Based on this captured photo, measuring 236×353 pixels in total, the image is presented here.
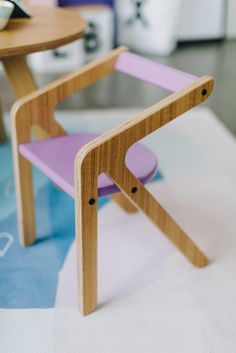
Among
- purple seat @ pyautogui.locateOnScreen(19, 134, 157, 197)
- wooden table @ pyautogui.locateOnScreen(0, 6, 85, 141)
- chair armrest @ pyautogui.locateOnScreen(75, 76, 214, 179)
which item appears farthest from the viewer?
wooden table @ pyautogui.locateOnScreen(0, 6, 85, 141)

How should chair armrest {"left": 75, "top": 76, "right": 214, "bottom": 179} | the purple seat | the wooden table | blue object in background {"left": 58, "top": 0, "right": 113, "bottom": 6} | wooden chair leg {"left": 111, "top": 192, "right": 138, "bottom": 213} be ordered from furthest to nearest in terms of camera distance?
1. blue object in background {"left": 58, "top": 0, "right": 113, "bottom": 6}
2. wooden chair leg {"left": 111, "top": 192, "right": 138, "bottom": 213}
3. the wooden table
4. the purple seat
5. chair armrest {"left": 75, "top": 76, "right": 214, "bottom": 179}

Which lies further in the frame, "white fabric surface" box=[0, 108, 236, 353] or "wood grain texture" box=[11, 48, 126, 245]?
"wood grain texture" box=[11, 48, 126, 245]

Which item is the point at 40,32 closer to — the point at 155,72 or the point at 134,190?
the point at 155,72

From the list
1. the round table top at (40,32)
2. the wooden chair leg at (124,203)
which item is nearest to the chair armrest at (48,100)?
the round table top at (40,32)

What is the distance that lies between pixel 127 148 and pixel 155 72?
0.32m

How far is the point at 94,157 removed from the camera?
1002 mm

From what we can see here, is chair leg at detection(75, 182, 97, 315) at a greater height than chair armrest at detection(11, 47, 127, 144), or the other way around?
chair armrest at detection(11, 47, 127, 144)

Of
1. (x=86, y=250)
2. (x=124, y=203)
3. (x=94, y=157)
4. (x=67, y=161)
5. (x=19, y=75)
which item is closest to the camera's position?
(x=94, y=157)

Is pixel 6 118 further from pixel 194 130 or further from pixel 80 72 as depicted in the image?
pixel 80 72

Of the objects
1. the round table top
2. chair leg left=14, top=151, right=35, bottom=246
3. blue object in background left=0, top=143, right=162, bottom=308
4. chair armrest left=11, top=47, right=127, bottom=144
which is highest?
the round table top

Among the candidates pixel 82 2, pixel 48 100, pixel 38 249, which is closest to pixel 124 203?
pixel 38 249

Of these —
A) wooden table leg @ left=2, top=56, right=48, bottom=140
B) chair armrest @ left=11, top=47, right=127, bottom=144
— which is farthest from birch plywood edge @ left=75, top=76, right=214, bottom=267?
wooden table leg @ left=2, top=56, right=48, bottom=140

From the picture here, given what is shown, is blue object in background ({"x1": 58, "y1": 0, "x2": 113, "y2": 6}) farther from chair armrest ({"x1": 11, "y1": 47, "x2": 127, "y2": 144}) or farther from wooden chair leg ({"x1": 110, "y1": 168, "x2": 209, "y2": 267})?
wooden chair leg ({"x1": 110, "y1": 168, "x2": 209, "y2": 267})

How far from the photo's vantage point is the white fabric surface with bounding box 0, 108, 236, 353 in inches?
43.8
